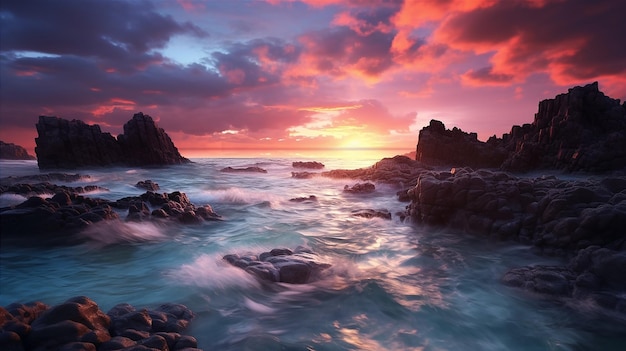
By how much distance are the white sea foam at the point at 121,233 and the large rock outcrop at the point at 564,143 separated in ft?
120

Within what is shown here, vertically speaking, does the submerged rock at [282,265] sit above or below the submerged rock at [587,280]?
below

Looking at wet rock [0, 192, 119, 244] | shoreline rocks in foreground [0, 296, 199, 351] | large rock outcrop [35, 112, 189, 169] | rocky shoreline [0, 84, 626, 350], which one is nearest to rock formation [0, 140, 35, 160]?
large rock outcrop [35, 112, 189, 169]

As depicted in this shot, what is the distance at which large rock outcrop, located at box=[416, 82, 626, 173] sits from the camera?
29391 millimetres

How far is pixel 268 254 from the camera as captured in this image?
1048 cm

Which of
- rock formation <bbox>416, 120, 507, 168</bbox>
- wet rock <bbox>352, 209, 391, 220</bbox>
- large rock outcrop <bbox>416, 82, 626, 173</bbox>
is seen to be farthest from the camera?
rock formation <bbox>416, 120, 507, 168</bbox>

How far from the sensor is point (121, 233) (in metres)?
13.0

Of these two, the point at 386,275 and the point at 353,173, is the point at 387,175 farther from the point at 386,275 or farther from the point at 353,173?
the point at 386,275

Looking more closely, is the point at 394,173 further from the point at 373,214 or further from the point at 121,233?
the point at 121,233

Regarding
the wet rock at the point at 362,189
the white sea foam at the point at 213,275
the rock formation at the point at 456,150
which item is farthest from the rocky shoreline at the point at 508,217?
the rock formation at the point at 456,150

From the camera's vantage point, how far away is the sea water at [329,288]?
615 centimetres

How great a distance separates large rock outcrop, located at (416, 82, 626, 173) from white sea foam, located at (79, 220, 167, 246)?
36.5 m

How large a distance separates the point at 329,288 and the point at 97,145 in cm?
5605

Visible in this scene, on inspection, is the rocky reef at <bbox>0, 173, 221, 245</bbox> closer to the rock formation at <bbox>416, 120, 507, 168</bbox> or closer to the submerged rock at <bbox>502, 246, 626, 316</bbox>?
the submerged rock at <bbox>502, 246, 626, 316</bbox>

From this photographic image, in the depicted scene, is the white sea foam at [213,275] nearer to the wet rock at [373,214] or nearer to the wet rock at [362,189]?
the wet rock at [373,214]
